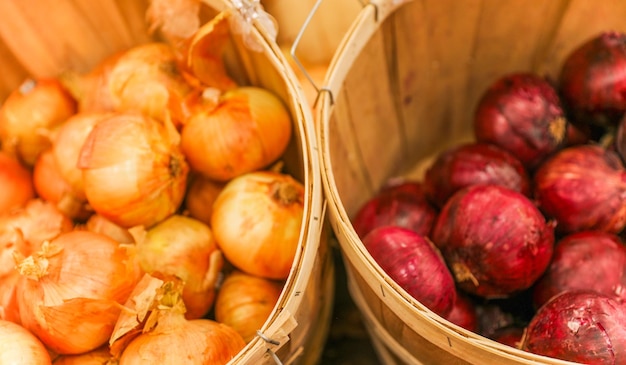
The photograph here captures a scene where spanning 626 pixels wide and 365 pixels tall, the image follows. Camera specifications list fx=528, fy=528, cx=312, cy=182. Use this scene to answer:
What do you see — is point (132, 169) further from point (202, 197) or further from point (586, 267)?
point (586, 267)

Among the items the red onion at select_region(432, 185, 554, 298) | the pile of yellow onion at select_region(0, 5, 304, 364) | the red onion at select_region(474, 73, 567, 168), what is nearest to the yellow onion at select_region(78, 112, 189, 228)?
the pile of yellow onion at select_region(0, 5, 304, 364)

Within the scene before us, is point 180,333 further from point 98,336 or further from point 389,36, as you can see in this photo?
point 389,36

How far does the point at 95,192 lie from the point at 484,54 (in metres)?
0.78

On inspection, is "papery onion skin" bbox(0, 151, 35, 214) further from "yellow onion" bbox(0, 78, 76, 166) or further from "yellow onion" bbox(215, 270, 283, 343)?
"yellow onion" bbox(215, 270, 283, 343)

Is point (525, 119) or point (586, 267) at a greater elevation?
point (525, 119)

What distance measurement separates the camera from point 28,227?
0.85m

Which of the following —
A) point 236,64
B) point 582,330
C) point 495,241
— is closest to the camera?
point 582,330

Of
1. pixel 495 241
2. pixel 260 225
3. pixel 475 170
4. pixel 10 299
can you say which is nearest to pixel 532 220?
pixel 495 241

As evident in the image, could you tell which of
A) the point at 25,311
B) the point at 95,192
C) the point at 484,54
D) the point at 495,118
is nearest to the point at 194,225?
the point at 95,192

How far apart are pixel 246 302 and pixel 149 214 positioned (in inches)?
8.0

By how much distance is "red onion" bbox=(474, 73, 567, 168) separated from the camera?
0.93m

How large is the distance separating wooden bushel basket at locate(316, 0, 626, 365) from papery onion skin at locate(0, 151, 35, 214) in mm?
570

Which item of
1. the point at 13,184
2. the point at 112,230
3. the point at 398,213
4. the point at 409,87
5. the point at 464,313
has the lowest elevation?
the point at 464,313

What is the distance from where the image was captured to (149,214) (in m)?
0.82
